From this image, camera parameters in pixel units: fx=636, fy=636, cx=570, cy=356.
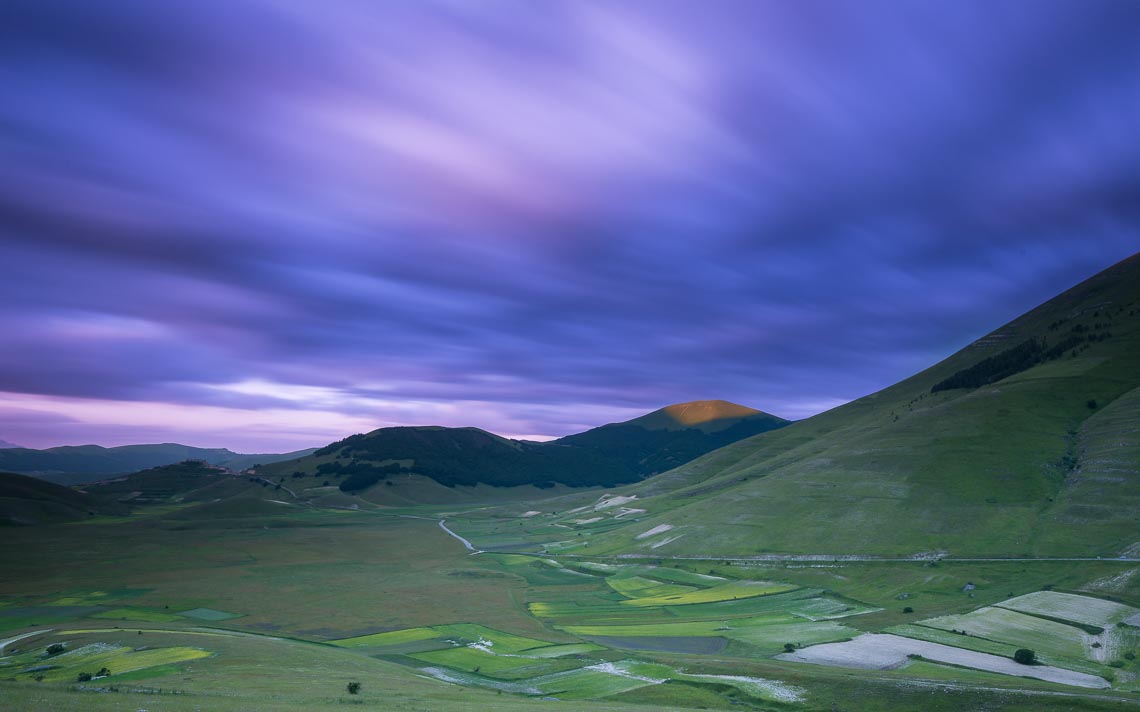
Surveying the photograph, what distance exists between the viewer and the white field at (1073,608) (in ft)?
270

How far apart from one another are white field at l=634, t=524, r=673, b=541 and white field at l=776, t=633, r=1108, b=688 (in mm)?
108010

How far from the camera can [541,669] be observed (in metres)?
71.8

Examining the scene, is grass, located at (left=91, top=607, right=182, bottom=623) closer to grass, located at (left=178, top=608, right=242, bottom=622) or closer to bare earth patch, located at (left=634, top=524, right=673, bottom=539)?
grass, located at (left=178, top=608, right=242, bottom=622)

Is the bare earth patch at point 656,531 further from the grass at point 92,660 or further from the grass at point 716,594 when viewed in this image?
the grass at point 92,660

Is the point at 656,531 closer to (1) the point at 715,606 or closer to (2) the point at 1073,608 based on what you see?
(1) the point at 715,606

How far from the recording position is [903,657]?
71.0m

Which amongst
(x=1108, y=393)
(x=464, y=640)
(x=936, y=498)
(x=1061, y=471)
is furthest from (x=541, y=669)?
(x=1108, y=393)

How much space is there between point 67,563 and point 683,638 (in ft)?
549

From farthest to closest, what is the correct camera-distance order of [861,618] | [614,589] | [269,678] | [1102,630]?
1. [614,589]
2. [861,618]
3. [1102,630]
4. [269,678]

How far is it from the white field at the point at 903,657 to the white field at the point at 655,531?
108m

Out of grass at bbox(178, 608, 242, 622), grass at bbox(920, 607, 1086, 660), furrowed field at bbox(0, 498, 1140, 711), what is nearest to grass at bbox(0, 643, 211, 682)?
furrowed field at bbox(0, 498, 1140, 711)

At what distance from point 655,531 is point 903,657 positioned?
12319cm

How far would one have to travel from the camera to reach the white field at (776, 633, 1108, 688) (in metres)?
62.4

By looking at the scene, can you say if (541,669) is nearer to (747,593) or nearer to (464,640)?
(464,640)
